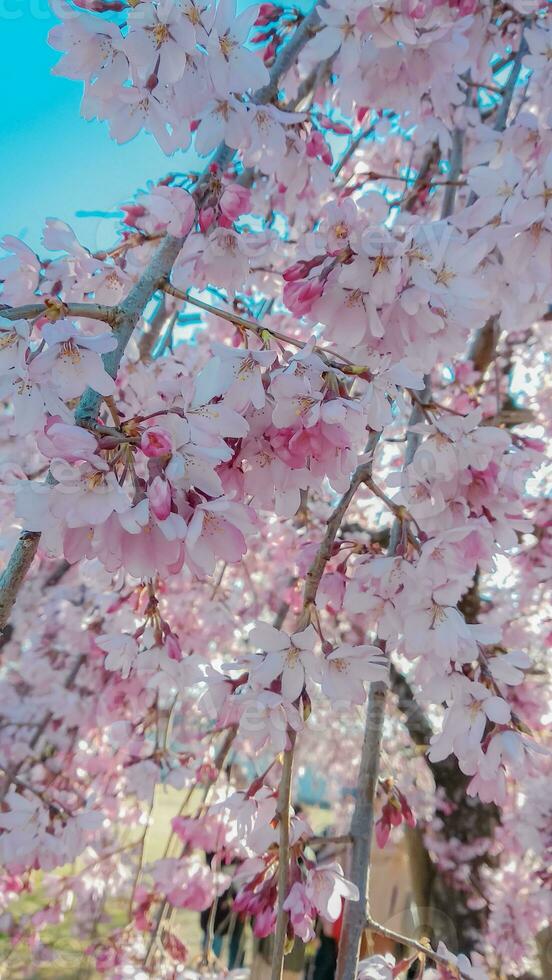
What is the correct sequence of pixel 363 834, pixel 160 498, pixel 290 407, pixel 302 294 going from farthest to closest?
pixel 363 834, pixel 302 294, pixel 290 407, pixel 160 498

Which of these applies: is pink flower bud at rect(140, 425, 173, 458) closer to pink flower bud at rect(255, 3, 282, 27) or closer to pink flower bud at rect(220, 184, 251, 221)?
pink flower bud at rect(220, 184, 251, 221)

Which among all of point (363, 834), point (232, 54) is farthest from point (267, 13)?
point (363, 834)

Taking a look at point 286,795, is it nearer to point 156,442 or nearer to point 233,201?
point 156,442

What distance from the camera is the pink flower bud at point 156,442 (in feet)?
2.11

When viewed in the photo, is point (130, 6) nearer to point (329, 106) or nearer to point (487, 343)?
point (329, 106)

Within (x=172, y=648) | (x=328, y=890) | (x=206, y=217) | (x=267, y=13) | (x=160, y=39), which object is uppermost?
(x=267, y=13)

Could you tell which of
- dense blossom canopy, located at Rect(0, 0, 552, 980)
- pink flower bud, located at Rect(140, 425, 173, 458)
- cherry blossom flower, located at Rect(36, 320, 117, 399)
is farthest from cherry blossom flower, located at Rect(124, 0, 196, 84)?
pink flower bud, located at Rect(140, 425, 173, 458)

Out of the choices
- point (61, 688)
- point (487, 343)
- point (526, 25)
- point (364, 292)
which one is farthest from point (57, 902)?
point (487, 343)

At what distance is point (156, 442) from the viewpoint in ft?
2.11

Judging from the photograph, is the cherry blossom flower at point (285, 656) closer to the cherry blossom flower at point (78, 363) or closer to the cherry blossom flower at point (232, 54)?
the cherry blossom flower at point (78, 363)

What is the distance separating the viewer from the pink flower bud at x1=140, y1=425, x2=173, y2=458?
0.64m

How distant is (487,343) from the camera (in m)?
4.25

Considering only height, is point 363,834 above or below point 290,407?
below

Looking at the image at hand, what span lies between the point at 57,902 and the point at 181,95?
9.40ft
